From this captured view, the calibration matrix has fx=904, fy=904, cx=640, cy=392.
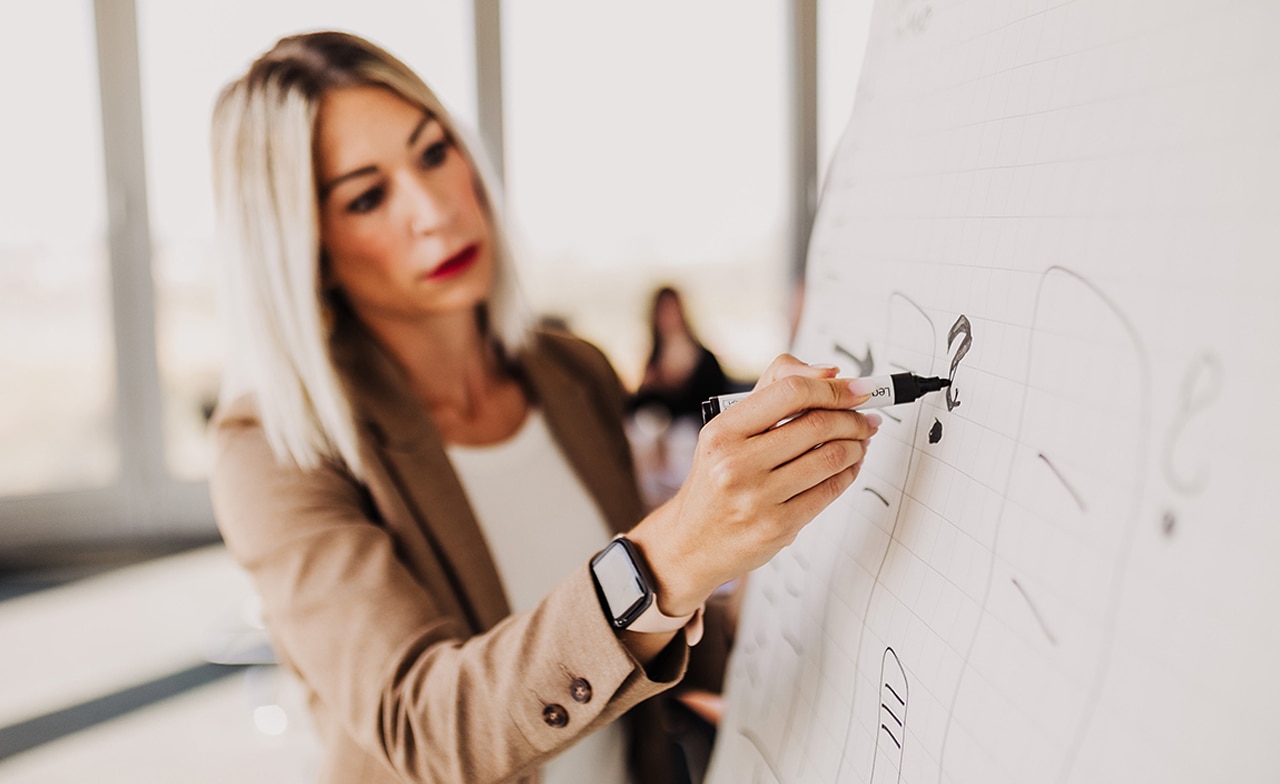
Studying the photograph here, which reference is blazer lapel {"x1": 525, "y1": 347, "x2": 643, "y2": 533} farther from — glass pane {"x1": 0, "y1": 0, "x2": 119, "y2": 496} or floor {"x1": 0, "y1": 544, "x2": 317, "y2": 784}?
glass pane {"x1": 0, "y1": 0, "x2": 119, "y2": 496}

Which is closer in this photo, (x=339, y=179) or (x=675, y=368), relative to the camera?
(x=339, y=179)

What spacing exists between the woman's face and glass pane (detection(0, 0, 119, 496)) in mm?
2879

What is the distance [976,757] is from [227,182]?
0.73m

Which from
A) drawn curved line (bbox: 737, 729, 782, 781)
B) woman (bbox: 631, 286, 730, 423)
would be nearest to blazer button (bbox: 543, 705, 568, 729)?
drawn curved line (bbox: 737, 729, 782, 781)

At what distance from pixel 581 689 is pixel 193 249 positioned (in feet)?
11.0

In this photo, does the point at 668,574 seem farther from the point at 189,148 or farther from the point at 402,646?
the point at 189,148

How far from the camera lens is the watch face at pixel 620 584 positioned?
0.47 m

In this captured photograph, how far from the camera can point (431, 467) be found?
79 cm

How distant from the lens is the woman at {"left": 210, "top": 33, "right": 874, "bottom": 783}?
1.52 feet

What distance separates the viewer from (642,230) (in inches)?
155

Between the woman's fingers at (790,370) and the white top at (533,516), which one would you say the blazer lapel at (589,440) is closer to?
the white top at (533,516)

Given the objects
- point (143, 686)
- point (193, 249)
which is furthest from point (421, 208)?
point (193, 249)

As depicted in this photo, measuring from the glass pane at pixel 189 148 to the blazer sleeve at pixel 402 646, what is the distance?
287 cm

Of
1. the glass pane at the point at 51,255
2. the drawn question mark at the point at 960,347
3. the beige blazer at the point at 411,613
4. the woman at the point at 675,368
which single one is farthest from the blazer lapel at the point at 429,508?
the glass pane at the point at 51,255
